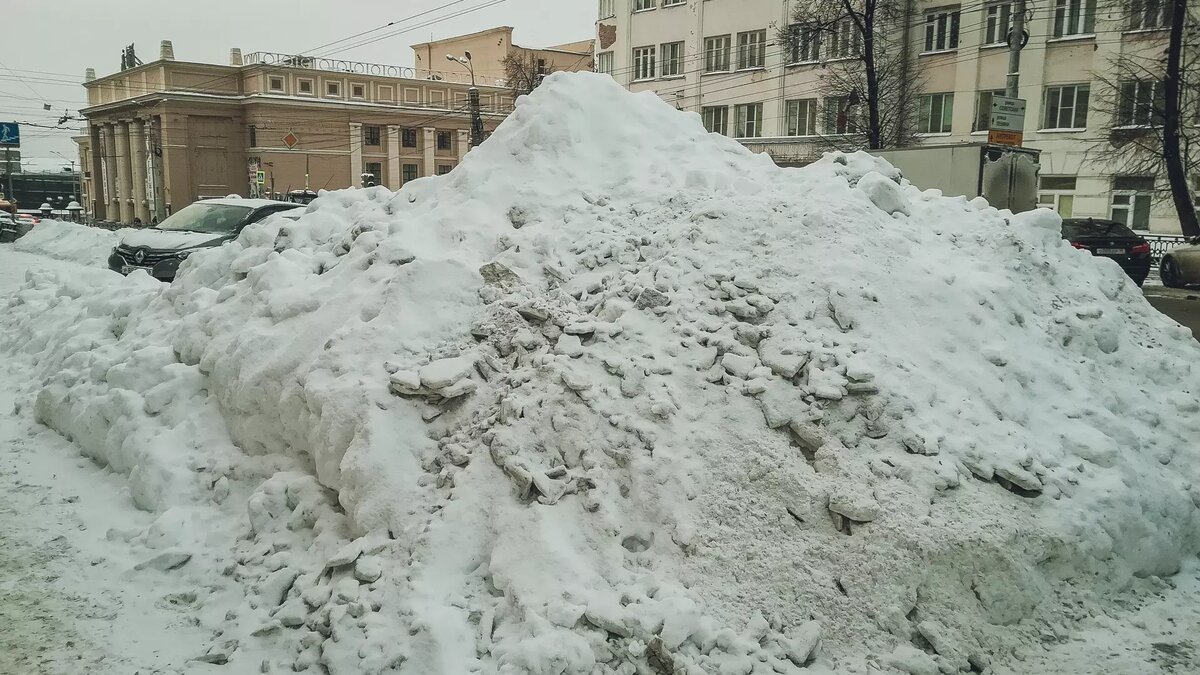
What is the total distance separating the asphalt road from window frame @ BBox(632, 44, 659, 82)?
27.1m

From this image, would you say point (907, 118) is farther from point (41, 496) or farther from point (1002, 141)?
point (41, 496)

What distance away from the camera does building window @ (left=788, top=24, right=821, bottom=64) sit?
2654 centimetres

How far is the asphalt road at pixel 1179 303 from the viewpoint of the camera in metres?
12.1

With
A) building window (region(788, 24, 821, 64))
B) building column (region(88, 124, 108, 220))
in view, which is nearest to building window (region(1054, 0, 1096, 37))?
building window (region(788, 24, 821, 64))

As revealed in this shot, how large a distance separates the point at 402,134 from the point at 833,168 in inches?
1947

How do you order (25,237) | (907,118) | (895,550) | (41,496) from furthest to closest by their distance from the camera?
(907,118) < (25,237) < (41,496) < (895,550)

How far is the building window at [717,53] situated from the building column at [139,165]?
35005 mm

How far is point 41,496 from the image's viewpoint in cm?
495

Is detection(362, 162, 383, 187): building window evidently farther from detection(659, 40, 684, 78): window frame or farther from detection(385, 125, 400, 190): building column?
detection(659, 40, 684, 78): window frame

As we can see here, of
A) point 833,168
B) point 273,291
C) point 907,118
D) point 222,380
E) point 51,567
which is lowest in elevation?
point 51,567

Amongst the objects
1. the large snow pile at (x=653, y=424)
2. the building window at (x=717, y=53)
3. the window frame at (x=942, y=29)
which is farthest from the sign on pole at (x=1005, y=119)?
the building window at (x=717, y=53)

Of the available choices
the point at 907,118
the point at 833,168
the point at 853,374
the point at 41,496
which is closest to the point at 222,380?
the point at 41,496

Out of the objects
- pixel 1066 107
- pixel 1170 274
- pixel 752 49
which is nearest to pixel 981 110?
pixel 1066 107

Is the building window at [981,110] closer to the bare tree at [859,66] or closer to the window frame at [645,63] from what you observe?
the bare tree at [859,66]
